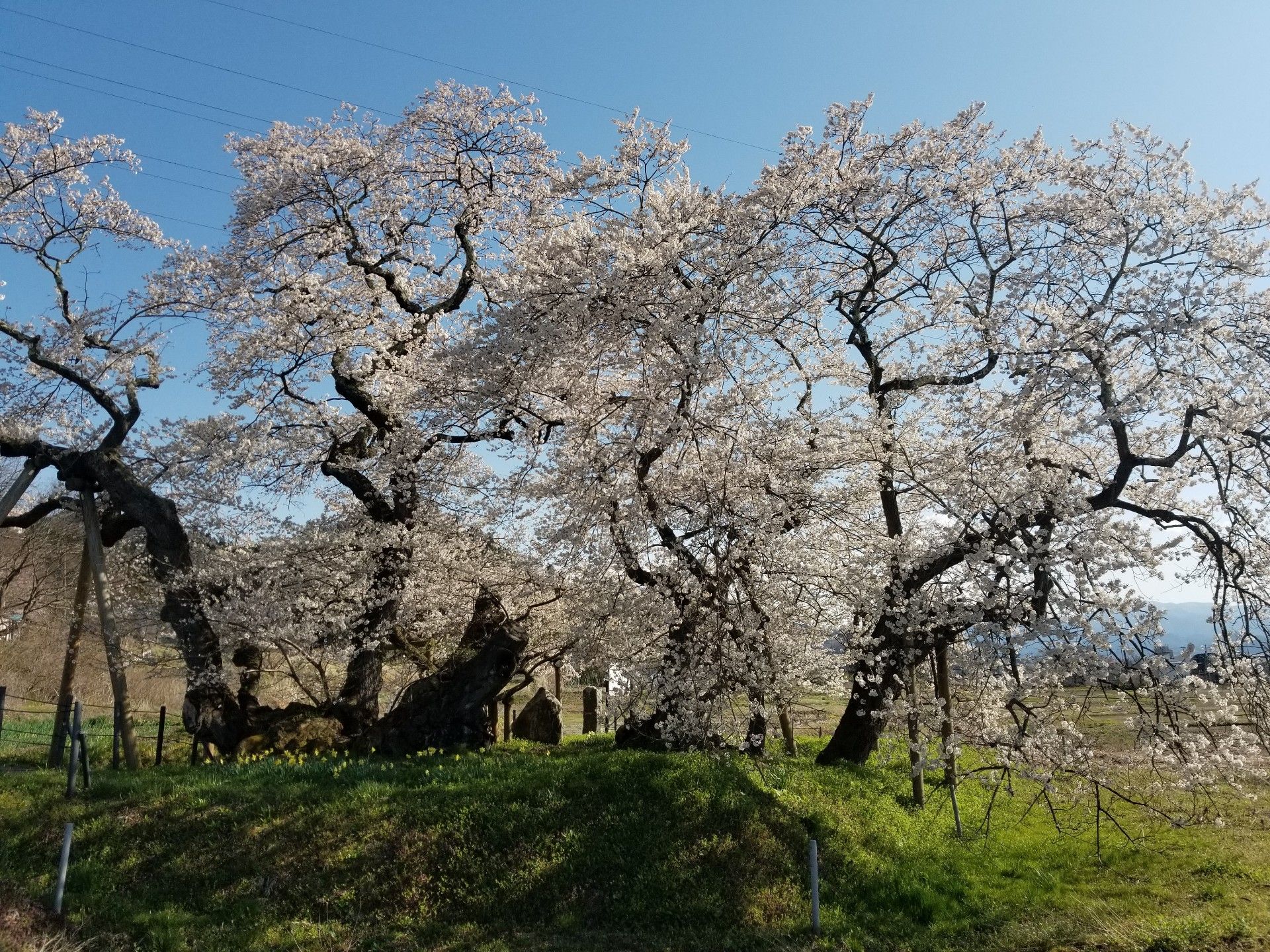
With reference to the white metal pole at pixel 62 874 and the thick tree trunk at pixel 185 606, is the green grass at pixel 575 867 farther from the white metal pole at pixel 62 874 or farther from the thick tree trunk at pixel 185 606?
the thick tree trunk at pixel 185 606

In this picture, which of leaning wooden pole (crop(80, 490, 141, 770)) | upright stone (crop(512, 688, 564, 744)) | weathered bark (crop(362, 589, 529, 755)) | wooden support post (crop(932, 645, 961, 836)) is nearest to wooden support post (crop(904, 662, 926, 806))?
wooden support post (crop(932, 645, 961, 836))

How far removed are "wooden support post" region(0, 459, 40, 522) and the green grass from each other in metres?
3.64

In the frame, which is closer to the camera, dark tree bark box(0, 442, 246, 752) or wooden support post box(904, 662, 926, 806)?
wooden support post box(904, 662, 926, 806)

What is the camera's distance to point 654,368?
8.12 m

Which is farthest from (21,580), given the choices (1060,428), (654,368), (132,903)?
(1060,428)

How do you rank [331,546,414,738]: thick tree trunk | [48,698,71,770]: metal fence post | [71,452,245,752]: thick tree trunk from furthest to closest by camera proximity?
1. [331,546,414,738]: thick tree trunk
2. [71,452,245,752]: thick tree trunk
3. [48,698,71,770]: metal fence post

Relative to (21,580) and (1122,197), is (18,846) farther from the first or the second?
(21,580)

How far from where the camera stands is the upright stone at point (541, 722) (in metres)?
13.5

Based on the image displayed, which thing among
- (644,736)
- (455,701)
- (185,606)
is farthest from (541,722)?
(185,606)

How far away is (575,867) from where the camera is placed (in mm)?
7129

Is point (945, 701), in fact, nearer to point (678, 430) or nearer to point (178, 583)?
point (678, 430)

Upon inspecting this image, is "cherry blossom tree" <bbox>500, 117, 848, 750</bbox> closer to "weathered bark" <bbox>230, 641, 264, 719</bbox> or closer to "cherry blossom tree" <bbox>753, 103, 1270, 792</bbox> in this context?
"cherry blossom tree" <bbox>753, 103, 1270, 792</bbox>

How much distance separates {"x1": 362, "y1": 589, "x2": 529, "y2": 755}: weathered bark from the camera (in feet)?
35.6

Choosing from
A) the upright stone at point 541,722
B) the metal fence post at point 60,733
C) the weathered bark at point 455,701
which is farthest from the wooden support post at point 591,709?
the metal fence post at point 60,733
